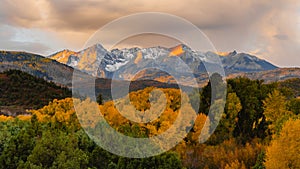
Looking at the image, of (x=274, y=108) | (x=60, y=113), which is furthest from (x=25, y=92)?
(x=274, y=108)

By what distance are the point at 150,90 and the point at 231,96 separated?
44.7ft

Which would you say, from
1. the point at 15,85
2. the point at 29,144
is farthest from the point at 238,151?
the point at 15,85

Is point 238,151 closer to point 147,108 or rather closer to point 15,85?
point 147,108

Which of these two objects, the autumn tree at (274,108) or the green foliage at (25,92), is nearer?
the autumn tree at (274,108)

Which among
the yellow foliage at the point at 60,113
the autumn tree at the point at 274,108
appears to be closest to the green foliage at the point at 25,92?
the yellow foliage at the point at 60,113

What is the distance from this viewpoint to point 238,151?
50469mm

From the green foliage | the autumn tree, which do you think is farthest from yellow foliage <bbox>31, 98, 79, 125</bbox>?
the green foliage

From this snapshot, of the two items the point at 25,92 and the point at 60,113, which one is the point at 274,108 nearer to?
the point at 60,113

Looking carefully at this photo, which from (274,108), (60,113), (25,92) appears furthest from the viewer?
(25,92)

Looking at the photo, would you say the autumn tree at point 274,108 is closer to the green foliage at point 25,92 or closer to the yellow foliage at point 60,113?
the yellow foliage at point 60,113

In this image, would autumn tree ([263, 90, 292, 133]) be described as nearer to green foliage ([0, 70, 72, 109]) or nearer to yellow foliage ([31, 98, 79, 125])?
yellow foliage ([31, 98, 79, 125])

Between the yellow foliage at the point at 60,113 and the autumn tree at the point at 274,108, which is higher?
the autumn tree at the point at 274,108

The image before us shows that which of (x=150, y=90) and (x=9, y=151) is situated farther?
(x=150, y=90)

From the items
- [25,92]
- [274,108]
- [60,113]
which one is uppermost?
[25,92]
